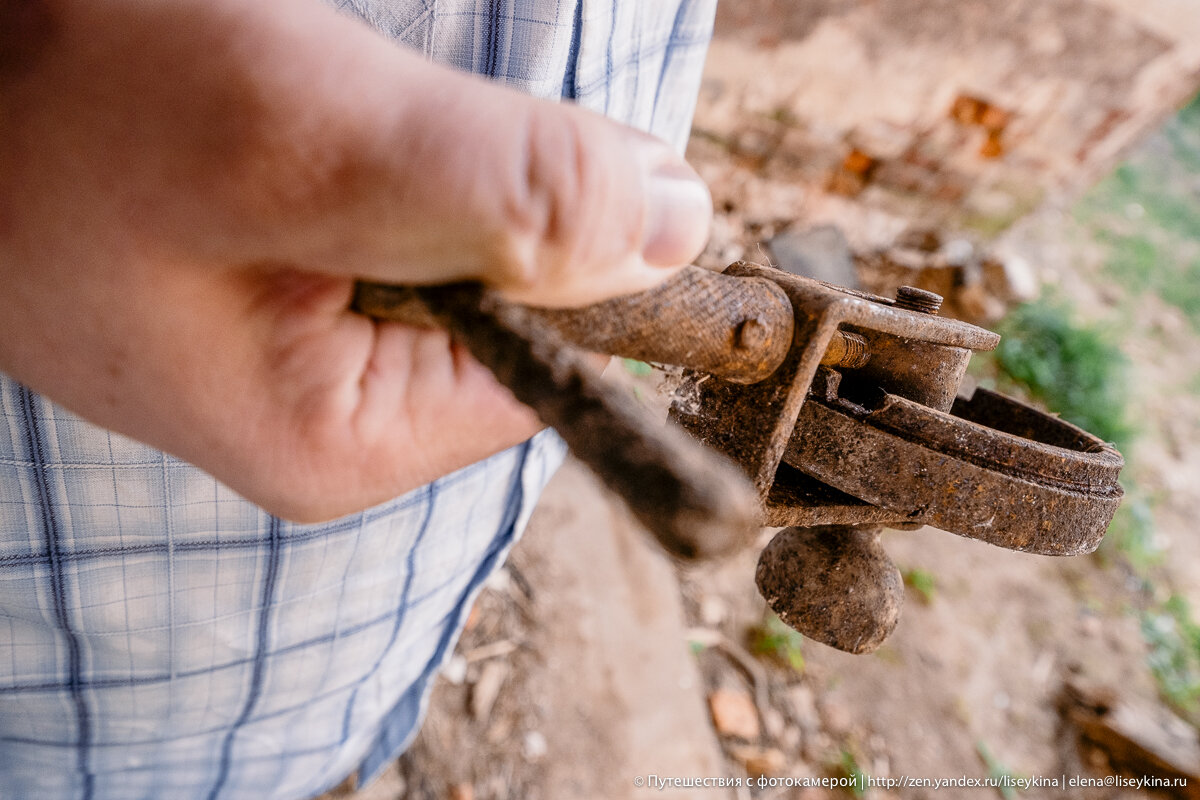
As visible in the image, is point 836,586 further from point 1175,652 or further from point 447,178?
point 1175,652

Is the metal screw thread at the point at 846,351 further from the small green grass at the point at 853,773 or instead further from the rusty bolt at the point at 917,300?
the small green grass at the point at 853,773

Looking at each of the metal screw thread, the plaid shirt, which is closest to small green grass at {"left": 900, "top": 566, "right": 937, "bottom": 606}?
the plaid shirt

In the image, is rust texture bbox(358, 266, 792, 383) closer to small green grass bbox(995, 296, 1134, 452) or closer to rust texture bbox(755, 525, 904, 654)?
rust texture bbox(755, 525, 904, 654)

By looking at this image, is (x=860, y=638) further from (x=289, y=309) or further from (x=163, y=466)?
(x=163, y=466)

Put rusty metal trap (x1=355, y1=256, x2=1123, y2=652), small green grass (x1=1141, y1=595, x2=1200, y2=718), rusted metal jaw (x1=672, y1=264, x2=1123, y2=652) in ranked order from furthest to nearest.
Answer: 1. small green grass (x1=1141, y1=595, x2=1200, y2=718)
2. rusted metal jaw (x1=672, y1=264, x2=1123, y2=652)
3. rusty metal trap (x1=355, y1=256, x2=1123, y2=652)

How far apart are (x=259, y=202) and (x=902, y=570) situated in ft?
10.5

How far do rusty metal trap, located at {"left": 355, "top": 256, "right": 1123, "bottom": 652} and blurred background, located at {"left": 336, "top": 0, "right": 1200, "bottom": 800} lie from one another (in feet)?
4.21

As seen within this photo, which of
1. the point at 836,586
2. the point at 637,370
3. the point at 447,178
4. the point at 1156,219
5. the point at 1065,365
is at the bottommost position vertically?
the point at 1065,365

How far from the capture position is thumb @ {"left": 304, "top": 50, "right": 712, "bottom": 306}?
1.33 ft

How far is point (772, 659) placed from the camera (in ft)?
8.30

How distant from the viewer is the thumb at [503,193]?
0.41 metres

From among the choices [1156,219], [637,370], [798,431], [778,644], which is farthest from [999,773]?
[1156,219]

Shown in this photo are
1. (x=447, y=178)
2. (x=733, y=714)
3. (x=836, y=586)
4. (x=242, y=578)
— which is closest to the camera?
(x=447, y=178)

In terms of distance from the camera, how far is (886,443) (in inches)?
26.0
